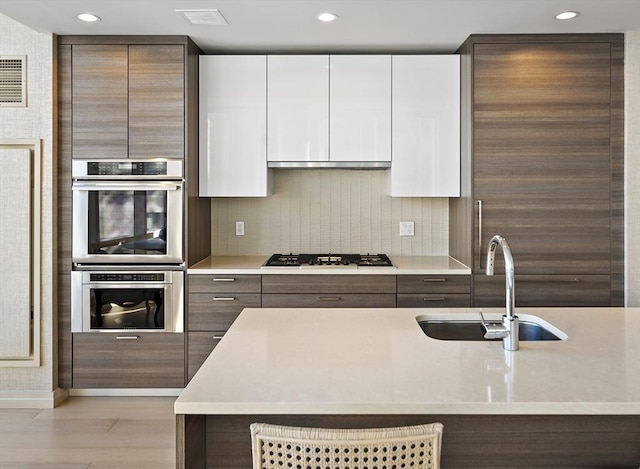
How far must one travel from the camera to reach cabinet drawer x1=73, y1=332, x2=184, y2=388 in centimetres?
376

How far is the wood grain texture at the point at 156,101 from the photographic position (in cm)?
372

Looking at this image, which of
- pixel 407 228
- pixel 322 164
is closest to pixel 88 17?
pixel 322 164

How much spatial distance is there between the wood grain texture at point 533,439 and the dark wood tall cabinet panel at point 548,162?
2.10 meters

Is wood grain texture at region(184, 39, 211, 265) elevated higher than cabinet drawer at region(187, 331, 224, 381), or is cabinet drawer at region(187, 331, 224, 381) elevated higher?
wood grain texture at region(184, 39, 211, 265)

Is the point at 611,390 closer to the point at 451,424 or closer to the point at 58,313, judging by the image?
the point at 451,424

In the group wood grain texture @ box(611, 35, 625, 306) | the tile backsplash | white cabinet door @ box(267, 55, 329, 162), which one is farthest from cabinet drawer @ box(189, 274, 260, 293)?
wood grain texture @ box(611, 35, 625, 306)

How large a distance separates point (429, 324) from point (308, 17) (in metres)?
1.97

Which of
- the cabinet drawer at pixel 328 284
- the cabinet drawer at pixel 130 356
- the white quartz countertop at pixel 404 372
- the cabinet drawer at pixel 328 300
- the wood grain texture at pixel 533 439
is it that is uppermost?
the cabinet drawer at pixel 328 284

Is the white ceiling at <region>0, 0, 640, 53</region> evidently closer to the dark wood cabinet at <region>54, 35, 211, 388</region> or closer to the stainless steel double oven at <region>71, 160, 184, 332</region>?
the dark wood cabinet at <region>54, 35, 211, 388</region>

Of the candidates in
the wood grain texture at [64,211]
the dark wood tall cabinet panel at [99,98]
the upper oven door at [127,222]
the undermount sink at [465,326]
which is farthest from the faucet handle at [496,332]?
the wood grain texture at [64,211]

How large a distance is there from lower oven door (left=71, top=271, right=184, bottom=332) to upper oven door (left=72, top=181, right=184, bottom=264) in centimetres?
10

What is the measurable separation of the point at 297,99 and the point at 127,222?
140 centimetres

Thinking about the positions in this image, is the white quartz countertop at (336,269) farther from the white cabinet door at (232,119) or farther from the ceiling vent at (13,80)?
the ceiling vent at (13,80)

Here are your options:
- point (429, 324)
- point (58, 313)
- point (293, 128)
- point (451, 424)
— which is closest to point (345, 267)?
point (293, 128)
